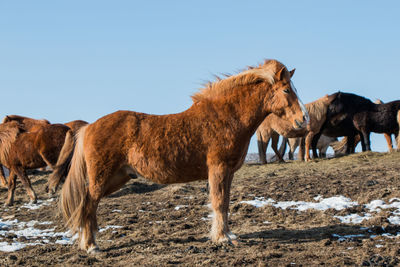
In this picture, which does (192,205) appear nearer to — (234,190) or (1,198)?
(234,190)

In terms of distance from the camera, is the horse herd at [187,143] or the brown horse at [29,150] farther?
the brown horse at [29,150]

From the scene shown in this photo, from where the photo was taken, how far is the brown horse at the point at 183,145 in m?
6.14

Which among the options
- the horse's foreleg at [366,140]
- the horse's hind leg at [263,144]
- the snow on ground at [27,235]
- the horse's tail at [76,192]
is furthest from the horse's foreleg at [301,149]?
the horse's tail at [76,192]

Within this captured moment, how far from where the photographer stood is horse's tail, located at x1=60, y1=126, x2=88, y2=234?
6.24m

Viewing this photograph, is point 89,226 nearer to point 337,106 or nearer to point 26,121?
point 337,106

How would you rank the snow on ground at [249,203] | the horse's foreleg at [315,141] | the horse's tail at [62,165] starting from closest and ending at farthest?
the horse's tail at [62,165]
the snow on ground at [249,203]
the horse's foreleg at [315,141]

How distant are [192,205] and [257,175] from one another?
12.3ft

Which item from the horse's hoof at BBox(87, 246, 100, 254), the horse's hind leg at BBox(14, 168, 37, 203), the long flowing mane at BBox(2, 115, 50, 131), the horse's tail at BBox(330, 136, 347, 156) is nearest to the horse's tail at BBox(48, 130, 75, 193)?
the horse's hoof at BBox(87, 246, 100, 254)

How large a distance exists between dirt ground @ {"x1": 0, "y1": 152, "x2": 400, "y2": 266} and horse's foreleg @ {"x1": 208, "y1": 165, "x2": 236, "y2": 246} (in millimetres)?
181

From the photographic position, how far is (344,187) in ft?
31.7

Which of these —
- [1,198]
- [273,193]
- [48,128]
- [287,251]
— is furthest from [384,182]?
[1,198]

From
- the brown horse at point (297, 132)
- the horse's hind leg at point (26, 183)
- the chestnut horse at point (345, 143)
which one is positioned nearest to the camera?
the horse's hind leg at point (26, 183)

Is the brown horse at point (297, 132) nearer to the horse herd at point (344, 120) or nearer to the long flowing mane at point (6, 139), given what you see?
the horse herd at point (344, 120)

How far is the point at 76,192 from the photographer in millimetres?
6344
